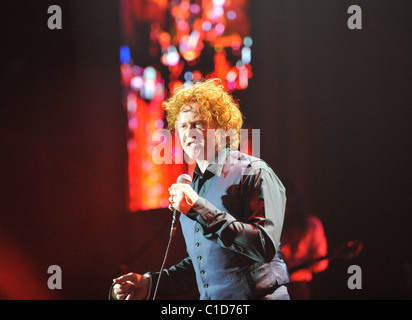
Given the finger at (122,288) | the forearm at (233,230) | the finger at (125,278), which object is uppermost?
the forearm at (233,230)

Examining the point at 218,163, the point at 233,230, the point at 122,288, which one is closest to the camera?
the point at 233,230

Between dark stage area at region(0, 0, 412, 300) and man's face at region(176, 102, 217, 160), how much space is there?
0.42 meters

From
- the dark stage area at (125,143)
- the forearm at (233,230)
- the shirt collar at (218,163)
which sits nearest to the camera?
the forearm at (233,230)

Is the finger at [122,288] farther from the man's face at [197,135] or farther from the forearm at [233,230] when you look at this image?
the man's face at [197,135]

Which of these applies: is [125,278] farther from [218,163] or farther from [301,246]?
[301,246]

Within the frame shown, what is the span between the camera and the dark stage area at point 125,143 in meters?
2.17

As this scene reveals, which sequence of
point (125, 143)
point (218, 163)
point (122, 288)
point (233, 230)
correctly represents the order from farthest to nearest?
point (125, 143) → point (122, 288) → point (218, 163) → point (233, 230)

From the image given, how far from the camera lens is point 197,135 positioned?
71.9 inches

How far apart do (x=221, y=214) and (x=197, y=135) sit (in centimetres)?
46

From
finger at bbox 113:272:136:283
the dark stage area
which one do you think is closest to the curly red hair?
the dark stage area

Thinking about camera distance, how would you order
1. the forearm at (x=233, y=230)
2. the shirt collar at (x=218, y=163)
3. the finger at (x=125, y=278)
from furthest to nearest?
the finger at (x=125, y=278)
the shirt collar at (x=218, y=163)
the forearm at (x=233, y=230)

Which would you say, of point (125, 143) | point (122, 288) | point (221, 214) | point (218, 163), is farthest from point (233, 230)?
point (125, 143)

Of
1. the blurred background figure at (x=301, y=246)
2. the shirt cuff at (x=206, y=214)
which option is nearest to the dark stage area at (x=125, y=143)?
the blurred background figure at (x=301, y=246)
